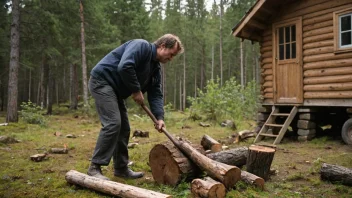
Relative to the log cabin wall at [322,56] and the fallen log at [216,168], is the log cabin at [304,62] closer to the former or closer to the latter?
the log cabin wall at [322,56]

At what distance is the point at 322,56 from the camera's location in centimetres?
764

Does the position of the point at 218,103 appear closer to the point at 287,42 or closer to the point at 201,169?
the point at 287,42

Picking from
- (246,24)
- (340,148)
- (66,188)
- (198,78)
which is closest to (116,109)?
(66,188)

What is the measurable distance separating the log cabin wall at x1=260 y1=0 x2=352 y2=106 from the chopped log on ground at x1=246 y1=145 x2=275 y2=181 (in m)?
4.34

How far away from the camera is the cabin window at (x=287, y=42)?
27.5 ft

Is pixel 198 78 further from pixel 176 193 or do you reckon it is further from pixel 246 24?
pixel 176 193

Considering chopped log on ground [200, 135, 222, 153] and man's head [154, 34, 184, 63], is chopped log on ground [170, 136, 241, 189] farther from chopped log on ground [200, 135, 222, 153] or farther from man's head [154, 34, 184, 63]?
chopped log on ground [200, 135, 222, 153]

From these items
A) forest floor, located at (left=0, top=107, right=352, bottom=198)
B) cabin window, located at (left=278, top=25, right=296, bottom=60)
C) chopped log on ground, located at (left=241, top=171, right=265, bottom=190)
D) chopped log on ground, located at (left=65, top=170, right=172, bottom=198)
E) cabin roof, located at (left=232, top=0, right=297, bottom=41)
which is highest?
cabin roof, located at (left=232, top=0, right=297, bottom=41)

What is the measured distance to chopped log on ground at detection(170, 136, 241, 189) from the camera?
340 cm

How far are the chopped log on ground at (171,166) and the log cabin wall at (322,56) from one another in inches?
215

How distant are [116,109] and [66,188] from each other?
1309 millimetres

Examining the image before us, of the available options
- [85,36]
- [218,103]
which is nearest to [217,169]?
[218,103]

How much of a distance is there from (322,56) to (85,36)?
51.9ft

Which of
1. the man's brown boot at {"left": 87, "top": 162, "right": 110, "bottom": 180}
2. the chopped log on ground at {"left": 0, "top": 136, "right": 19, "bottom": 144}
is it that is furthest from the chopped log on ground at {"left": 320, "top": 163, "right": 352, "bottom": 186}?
the chopped log on ground at {"left": 0, "top": 136, "right": 19, "bottom": 144}
